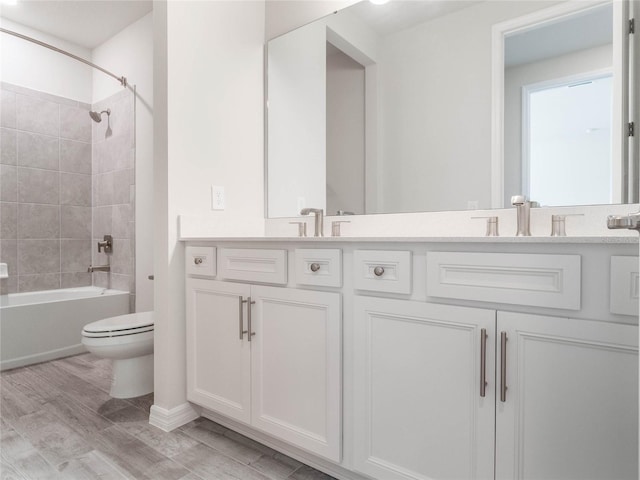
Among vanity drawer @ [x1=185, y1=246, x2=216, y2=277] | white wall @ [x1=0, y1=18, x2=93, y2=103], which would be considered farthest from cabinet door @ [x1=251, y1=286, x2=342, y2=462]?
white wall @ [x1=0, y1=18, x2=93, y2=103]

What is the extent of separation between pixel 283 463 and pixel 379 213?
114cm

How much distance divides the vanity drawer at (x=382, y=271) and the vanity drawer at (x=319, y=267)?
0.07 meters

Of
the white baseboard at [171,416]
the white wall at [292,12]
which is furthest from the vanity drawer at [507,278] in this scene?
the white wall at [292,12]

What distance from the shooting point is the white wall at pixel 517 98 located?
1.48 metres

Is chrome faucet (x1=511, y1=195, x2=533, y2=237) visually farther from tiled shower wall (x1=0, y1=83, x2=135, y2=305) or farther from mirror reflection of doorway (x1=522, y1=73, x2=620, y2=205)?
tiled shower wall (x1=0, y1=83, x2=135, y2=305)

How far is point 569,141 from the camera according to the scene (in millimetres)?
1460

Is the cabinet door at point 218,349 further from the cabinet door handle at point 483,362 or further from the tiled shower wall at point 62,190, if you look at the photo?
the tiled shower wall at point 62,190

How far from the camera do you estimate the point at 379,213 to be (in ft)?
6.14

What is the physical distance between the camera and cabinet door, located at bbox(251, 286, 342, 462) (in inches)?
53.2

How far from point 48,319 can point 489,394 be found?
2.94 meters

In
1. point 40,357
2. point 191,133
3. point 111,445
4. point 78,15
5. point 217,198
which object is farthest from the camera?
point 78,15

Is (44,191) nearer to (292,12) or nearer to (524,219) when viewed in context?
(292,12)

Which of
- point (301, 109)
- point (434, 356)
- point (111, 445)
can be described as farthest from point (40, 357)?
point (434, 356)

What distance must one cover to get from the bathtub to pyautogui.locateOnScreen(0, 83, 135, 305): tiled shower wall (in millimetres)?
120
